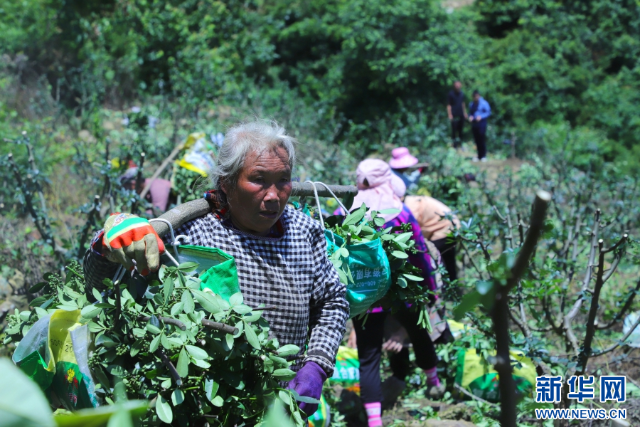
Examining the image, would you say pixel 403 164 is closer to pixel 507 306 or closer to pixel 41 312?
pixel 41 312

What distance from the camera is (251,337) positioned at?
1.62 m

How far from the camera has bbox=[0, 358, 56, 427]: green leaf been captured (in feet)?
1.41

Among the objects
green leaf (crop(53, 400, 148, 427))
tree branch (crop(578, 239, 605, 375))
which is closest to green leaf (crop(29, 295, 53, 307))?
green leaf (crop(53, 400, 148, 427))

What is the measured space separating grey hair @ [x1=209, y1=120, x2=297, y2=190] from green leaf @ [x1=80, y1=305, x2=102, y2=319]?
0.61 metres

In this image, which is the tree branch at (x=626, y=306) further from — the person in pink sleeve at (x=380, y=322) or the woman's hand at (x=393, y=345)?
the woman's hand at (x=393, y=345)

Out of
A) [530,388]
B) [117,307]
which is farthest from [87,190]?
[117,307]

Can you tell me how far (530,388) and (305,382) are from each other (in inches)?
79.3

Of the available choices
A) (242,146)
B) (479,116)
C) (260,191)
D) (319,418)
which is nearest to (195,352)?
(260,191)

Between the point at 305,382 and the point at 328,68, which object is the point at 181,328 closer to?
the point at 305,382

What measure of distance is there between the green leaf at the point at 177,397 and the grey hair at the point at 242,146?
27.7 inches

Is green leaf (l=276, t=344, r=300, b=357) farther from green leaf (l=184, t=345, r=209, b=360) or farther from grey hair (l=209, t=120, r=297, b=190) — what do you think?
grey hair (l=209, t=120, r=297, b=190)

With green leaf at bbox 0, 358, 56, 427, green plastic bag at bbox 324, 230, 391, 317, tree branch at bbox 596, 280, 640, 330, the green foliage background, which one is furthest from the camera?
the green foliage background

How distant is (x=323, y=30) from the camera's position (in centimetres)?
1468

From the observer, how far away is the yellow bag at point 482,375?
356 centimetres
